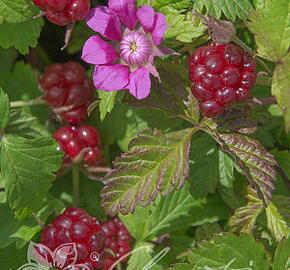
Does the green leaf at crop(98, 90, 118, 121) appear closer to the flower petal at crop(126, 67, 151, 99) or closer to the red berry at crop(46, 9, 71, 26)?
the flower petal at crop(126, 67, 151, 99)

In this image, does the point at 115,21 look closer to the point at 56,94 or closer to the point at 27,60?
the point at 56,94

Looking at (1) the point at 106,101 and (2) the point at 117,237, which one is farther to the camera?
(2) the point at 117,237

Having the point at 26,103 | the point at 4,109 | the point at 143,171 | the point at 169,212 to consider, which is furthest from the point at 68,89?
the point at 169,212

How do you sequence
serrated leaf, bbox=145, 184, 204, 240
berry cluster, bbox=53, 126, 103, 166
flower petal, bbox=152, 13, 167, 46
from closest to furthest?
flower petal, bbox=152, 13, 167, 46, berry cluster, bbox=53, 126, 103, 166, serrated leaf, bbox=145, 184, 204, 240

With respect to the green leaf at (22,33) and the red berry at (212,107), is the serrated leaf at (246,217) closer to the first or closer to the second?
the red berry at (212,107)

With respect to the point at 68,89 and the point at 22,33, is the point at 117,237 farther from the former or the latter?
the point at 22,33

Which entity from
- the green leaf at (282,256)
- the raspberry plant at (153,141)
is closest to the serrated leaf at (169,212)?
the raspberry plant at (153,141)

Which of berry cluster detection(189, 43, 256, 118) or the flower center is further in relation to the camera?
the flower center

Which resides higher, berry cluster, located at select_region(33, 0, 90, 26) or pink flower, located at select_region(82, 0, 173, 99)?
berry cluster, located at select_region(33, 0, 90, 26)

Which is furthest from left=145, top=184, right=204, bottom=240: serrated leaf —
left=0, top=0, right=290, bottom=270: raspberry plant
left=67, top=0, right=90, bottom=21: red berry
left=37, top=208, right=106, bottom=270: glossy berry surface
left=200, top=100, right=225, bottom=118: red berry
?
left=67, top=0, right=90, bottom=21: red berry
